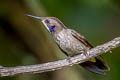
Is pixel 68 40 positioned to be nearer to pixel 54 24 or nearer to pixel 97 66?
pixel 54 24

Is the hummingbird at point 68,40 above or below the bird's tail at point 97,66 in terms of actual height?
above

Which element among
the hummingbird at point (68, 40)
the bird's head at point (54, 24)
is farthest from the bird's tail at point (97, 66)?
the bird's head at point (54, 24)

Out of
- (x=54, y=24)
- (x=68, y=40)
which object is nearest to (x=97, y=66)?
(x=68, y=40)

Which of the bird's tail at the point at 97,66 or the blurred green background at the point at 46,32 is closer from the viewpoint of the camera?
the bird's tail at the point at 97,66

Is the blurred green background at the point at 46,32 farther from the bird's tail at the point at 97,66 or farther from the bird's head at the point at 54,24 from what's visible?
the bird's head at the point at 54,24

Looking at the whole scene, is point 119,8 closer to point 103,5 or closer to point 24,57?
point 103,5

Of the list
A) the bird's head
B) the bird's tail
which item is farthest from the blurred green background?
the bird's head

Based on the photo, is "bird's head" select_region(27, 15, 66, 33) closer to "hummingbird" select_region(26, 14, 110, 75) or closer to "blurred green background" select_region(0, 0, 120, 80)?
"hummingbird" select_region(26, 14, 110, 75)

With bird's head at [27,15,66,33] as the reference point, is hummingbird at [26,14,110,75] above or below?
below
